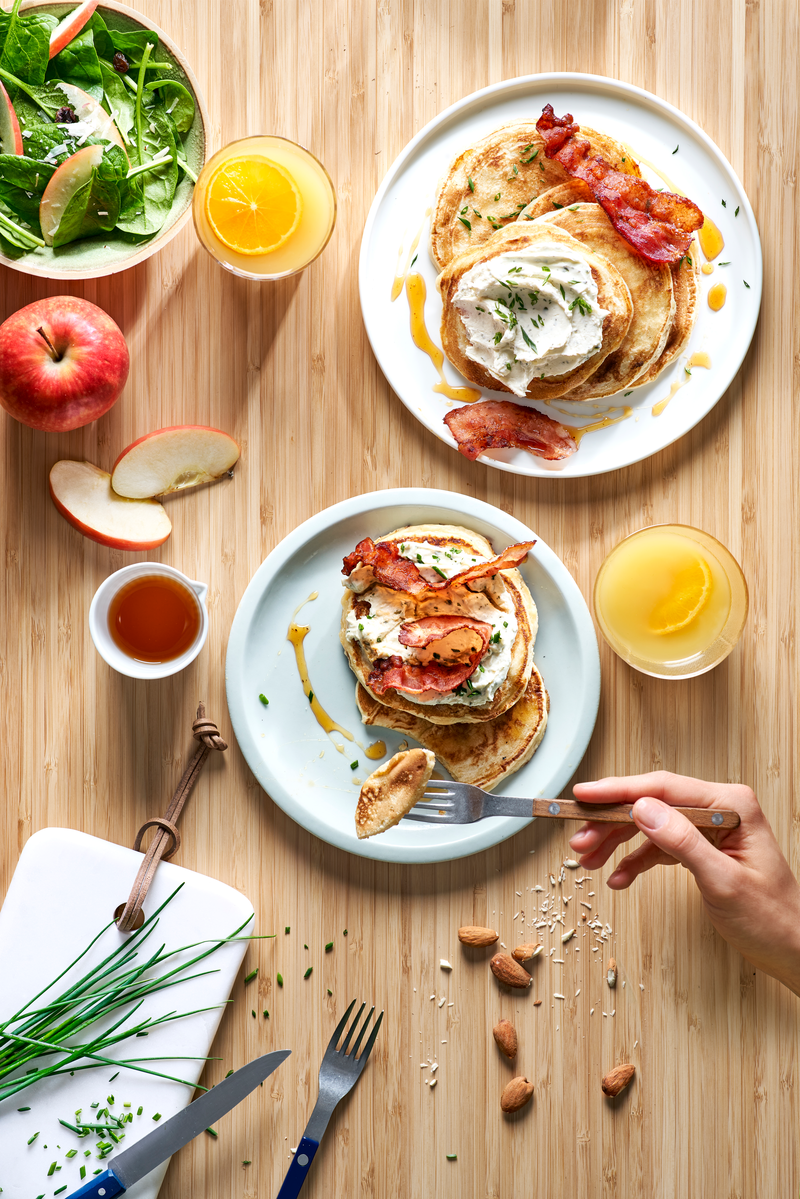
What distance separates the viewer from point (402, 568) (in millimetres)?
1693

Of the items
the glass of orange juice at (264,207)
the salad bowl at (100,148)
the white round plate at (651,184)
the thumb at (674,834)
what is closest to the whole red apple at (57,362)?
the salad bowl at (100,148)

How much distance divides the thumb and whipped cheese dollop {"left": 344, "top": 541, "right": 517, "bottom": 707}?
377mm

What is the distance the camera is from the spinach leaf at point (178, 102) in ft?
5.70

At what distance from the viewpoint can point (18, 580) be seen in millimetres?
1920

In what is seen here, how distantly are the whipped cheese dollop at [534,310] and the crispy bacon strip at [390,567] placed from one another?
447 millimetres

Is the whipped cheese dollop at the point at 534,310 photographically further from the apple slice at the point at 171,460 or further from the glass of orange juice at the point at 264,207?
the apple slice at the point at 171,460

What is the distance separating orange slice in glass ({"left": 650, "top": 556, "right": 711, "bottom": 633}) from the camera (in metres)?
1.74

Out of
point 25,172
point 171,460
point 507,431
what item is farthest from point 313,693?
point 25,172

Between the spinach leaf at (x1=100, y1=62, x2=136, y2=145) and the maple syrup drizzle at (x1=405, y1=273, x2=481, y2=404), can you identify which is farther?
the maple syrup drizzle at (x1=405, y1=273, x2=481, y2=404)

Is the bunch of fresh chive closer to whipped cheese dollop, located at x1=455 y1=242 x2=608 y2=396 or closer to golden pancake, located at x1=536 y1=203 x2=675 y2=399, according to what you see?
whipped cheese dollop, located at x1=455 y1=242 x2=608 y2=396

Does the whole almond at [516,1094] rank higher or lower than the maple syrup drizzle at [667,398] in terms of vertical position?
lower

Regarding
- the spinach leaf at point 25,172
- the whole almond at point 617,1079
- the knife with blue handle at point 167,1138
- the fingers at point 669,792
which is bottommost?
the knife with blue handle at point 167,1138

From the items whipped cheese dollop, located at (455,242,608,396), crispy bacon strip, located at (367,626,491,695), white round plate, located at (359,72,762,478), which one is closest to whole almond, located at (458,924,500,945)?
crispy bacon strip, located at (367,626,491,695)

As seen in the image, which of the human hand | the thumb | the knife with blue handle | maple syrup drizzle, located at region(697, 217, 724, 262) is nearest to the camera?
the thumb
